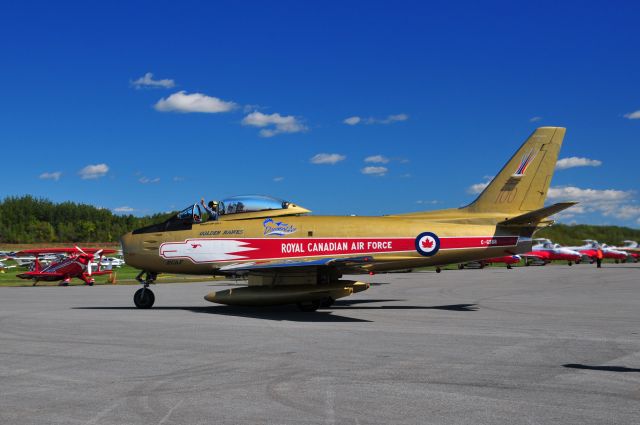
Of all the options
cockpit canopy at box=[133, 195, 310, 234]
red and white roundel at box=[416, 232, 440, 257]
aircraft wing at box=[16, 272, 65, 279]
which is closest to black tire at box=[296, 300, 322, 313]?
cockpit canopy at box=[133, 195, 310, 234]

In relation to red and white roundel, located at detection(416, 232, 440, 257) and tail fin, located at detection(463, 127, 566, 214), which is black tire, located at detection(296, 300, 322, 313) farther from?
tail fin, located at detection(463, 127, 566, 214)

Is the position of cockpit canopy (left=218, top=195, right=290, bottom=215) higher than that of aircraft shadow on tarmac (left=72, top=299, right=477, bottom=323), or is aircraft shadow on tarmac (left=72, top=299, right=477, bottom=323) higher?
Result: cockpit canopy (left=218, top=195, right=290, bottom=215)

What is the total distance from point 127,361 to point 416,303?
1140cm

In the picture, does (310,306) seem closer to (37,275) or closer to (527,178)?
(527,178)

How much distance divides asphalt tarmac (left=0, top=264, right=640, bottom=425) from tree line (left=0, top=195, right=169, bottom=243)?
111 meters

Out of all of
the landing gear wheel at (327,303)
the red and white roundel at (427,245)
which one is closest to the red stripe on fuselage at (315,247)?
the red and white roundel at (427,245)

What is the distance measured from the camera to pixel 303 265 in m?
14.6

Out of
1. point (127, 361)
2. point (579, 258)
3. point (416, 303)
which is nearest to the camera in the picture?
point (127, 361)

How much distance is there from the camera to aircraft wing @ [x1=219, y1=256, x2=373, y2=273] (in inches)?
559

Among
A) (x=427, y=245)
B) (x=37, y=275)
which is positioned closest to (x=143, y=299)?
(x=427, y=245)

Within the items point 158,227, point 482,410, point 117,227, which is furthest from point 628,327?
point 117,227

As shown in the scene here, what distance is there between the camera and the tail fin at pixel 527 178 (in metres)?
17.7

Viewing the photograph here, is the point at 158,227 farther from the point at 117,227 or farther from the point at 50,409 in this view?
the point at 117,227

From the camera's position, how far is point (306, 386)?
6.91 metres
